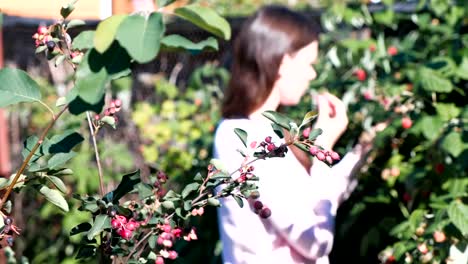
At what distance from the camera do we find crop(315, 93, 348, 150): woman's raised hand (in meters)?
2.83

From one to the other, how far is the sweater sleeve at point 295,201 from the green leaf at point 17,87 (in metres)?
0.79

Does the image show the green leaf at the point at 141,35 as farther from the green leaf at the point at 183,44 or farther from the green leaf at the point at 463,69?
the green leaf at the point at 463,69

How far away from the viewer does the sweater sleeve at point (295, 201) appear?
2.43m

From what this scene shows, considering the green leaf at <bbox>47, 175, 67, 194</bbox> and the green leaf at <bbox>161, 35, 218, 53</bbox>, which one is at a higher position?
the green leaf at <bbox>161, 35, 218, 53</bbox>

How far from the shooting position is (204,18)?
1.50 metres

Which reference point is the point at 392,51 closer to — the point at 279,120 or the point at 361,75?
the point at 361,75

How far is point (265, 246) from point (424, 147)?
166 centimetres

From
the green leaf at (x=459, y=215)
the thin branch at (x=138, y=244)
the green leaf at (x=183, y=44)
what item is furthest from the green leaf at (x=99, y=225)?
the green leaf at (x=459, y=215)

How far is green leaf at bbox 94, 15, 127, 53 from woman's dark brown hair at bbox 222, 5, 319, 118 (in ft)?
4.24

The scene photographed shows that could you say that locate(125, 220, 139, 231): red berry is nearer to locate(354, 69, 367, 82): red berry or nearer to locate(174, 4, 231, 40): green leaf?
locate(174, 4, 231, 40): green leaf

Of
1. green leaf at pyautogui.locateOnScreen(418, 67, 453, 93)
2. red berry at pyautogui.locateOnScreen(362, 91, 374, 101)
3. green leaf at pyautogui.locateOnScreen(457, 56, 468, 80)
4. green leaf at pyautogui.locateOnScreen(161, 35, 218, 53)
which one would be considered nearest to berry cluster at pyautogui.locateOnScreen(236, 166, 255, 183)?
green leaf at pyautogui.locateOnScreen(161, 35, 218, 53)

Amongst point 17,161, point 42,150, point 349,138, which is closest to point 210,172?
point 42,150

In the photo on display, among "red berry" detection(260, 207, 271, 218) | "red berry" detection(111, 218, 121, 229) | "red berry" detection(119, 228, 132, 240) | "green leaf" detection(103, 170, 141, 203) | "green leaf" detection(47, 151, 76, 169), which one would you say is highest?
"green leaf" detection(47, 151, 76, 169)

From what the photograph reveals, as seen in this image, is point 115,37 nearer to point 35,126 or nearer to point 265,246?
point 265,246
